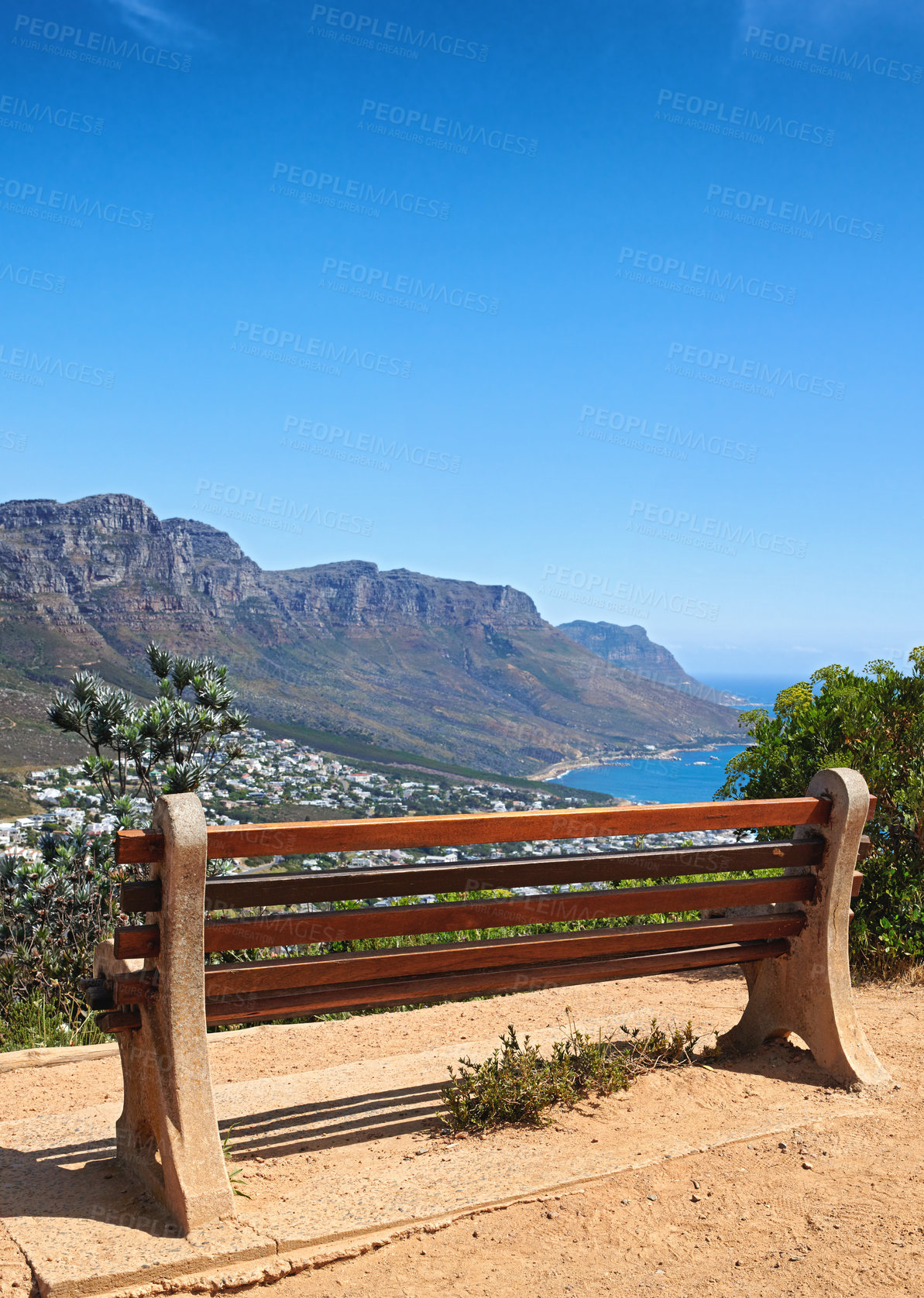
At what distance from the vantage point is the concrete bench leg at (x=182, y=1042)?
264cm

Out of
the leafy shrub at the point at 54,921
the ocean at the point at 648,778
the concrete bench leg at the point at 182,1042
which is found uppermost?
the concrete bench leg at the point at 182,1042

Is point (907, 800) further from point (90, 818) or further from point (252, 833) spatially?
point (90, 818)

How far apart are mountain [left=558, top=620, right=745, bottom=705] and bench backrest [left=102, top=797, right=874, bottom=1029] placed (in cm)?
15721

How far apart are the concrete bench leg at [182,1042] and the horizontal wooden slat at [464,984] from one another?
12 cm

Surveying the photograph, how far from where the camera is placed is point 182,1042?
8.96 feet

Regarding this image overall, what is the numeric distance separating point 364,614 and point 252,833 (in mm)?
115138

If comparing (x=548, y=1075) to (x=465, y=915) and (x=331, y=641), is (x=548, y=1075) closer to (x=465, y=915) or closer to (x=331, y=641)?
(x=465, y=915)

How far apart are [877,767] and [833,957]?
2.47 m

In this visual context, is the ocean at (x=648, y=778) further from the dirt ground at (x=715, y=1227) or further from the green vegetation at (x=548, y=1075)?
the dirt ground at (x=715, y=1227)

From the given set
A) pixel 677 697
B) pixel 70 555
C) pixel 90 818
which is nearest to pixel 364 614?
pixel 677 697

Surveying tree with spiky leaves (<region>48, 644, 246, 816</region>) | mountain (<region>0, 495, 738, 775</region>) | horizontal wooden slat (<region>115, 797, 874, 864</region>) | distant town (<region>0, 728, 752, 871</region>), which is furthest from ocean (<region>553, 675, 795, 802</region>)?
horizontal wooden slat (<region>115, 797, 874, 864</region>)

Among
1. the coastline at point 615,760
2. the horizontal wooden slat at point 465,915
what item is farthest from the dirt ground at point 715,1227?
the coastline at point 615,760

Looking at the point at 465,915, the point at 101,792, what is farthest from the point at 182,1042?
the point at 101,792

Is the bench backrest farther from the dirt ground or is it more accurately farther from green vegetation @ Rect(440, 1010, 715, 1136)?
the dirt ground
